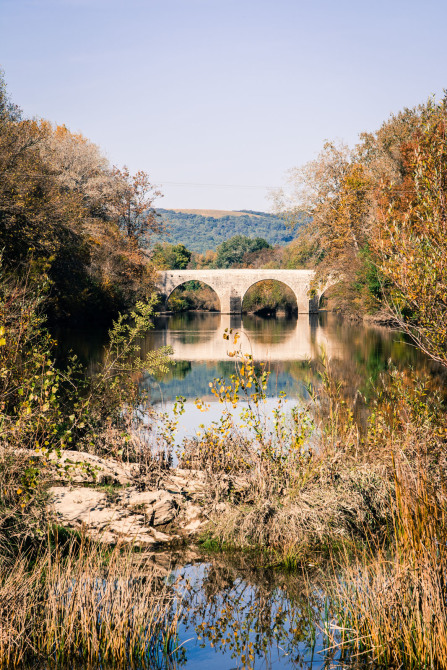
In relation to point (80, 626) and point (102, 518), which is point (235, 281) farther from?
point (80, 626)

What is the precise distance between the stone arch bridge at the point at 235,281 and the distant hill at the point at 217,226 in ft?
388

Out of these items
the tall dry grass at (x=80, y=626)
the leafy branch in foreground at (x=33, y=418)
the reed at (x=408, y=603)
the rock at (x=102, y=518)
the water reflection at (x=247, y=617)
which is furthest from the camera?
the rock at (x=102, y=518)

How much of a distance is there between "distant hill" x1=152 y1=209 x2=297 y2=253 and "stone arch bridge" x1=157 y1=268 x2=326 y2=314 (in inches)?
4651

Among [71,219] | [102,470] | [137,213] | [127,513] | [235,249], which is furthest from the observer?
[235,249]

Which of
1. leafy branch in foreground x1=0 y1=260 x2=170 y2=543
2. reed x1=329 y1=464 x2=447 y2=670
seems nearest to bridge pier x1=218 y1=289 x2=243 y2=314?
leafy branch in foreground x1=0 y1=260 x2=170 y2=543

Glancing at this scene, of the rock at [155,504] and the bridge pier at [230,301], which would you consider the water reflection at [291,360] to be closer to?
the rock at [155,504]

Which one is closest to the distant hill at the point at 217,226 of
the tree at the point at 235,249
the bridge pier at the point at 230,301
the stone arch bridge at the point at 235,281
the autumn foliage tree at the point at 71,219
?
the tree at the point at 235,249

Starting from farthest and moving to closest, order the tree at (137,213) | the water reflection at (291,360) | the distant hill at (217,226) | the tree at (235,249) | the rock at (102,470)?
the distant hill at (217,226) < the tree at (235,249) < the tree at (137,213) < the water reflection at (291,360) < the rock at (102,470)

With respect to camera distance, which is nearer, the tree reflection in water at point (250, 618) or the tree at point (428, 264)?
the tree reflection in water at point (250, 618)

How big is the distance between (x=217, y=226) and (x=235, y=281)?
137 m

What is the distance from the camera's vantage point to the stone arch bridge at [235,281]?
49.8 metres

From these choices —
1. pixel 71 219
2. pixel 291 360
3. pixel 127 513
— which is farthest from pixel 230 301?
pixel 127 513

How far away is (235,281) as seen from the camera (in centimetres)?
5166

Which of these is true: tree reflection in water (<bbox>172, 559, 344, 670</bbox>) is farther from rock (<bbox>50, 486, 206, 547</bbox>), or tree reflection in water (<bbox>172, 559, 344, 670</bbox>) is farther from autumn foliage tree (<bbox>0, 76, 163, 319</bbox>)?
autumn foliage tree (<bbox>0, 76, 163, 319</bbox>)
